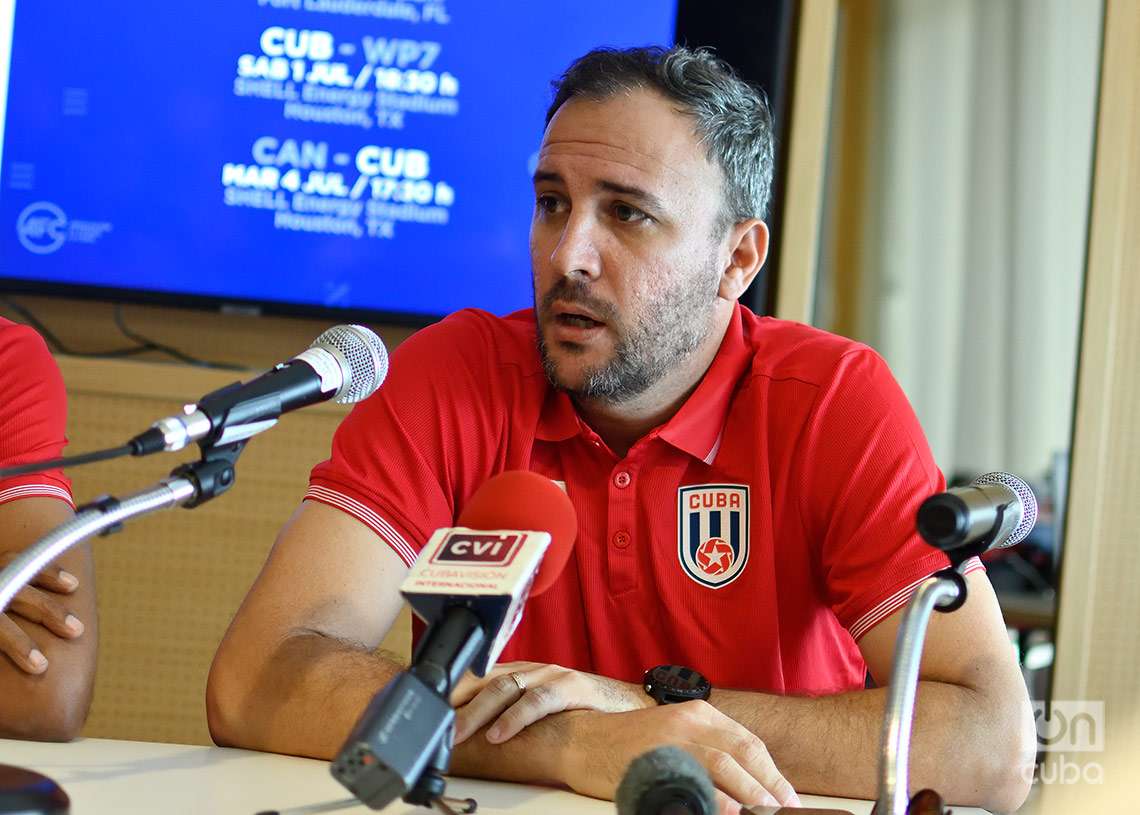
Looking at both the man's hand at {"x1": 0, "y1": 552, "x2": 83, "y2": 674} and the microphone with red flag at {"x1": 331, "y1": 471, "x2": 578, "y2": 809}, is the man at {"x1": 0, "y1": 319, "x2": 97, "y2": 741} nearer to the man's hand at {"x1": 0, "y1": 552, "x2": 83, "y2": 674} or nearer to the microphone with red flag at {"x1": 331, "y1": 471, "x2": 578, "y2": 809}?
the man's hand at {"x1": 0, "y1": 552, "x2": 83, "y2": 674}

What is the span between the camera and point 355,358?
3.45 feet

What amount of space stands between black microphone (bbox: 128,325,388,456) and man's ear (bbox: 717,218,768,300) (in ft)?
2.85

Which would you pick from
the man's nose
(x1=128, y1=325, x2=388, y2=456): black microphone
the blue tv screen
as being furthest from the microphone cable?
Answer: the blue tv screen

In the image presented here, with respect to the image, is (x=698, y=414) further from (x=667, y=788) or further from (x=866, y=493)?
(x=667, y=788)

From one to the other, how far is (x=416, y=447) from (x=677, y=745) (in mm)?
601

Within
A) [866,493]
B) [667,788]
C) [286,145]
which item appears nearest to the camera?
[667,788]

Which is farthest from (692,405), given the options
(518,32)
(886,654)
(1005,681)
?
(518,32)

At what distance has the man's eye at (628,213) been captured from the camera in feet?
5.57

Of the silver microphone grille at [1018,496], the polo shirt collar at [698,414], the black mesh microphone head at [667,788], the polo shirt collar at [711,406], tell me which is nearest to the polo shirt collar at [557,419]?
the polo shirt collar at [698,414]

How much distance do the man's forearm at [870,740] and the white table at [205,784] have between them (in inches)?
1.5

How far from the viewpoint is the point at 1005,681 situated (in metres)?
1.43

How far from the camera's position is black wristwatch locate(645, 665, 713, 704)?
53.2 inches

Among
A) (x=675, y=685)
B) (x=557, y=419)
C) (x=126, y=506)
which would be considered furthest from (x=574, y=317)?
(x=126, y=506)

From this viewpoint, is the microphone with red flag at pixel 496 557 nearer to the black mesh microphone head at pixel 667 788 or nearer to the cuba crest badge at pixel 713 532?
the black mesh microphone head at pixel 667 788
